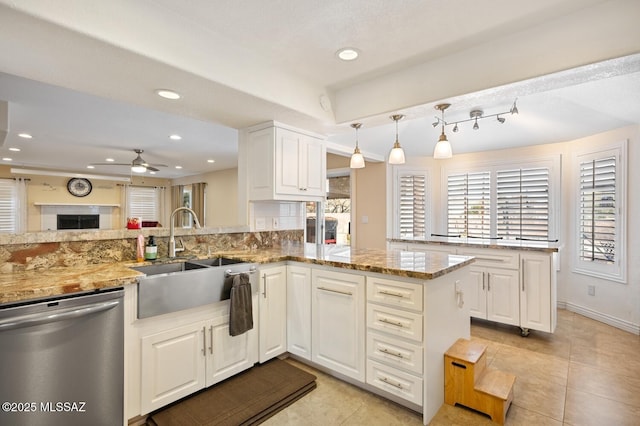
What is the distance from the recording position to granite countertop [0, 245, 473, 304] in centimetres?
149

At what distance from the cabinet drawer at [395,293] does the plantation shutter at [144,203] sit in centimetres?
822

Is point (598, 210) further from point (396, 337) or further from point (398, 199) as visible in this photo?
point (396, 337)

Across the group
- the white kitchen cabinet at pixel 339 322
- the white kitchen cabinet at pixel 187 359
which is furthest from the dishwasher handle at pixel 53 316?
the white kitchen cabinet at pixel 339 322

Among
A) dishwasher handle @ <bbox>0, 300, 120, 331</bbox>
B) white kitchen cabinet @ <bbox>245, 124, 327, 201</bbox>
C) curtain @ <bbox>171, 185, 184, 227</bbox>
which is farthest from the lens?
curtain @ <bbox>171, 185, 184, 227</bbox>

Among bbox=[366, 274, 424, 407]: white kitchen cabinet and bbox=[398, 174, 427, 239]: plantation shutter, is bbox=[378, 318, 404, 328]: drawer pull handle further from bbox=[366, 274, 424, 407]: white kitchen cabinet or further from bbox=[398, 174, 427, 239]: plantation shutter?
bbox=[398, 174, 427, 239]: plantation shutter

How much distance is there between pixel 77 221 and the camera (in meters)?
7.28

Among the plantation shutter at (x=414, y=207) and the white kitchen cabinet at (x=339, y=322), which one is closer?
the white kitchen cabinet at (x=339, y=322)

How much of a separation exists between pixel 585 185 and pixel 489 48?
289 centimetres

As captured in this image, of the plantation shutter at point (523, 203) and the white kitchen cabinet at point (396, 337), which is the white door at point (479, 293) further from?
the white kitchen cabinet at point (396, 337)

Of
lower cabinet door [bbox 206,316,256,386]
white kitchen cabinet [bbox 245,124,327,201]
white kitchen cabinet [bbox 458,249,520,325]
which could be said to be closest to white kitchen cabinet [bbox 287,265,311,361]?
lower cabinet door [bbox 206,316,256,386]

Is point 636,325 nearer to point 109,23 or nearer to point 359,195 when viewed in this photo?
point 359,195

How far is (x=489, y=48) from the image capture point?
2.07m

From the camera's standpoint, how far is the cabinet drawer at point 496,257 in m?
3.12

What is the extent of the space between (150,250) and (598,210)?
186 inches
